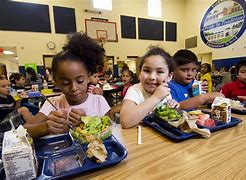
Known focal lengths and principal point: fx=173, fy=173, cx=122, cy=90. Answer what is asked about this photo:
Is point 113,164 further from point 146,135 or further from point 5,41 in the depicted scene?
point 5,41

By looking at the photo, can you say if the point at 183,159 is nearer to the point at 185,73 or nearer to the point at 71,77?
the point at 71,77

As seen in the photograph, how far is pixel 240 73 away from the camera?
5.74ft

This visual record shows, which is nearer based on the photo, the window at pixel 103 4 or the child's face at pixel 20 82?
the child's face at pixel 20 82

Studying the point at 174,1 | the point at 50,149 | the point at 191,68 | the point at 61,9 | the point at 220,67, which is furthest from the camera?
the point at 174,1

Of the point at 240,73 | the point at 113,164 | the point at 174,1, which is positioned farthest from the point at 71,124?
the point at 174,1

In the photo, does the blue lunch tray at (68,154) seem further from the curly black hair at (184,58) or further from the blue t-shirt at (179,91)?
the curly black hair at (184,58)

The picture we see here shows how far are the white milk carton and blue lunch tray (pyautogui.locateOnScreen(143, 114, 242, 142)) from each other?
45cm

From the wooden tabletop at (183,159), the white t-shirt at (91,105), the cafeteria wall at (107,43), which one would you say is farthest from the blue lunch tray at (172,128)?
the cafeteria wall at (107,43)

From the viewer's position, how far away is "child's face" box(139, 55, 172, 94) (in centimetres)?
104

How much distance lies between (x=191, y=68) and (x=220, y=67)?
715cm

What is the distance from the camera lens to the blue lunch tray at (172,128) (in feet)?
2.02

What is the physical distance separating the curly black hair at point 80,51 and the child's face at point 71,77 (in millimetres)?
38

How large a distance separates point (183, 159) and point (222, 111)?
0.38 meters

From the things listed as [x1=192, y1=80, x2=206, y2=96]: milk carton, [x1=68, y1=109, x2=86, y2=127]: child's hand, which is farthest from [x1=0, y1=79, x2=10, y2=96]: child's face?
[x1=192, y1=80, x2=206, y2=96]: milk carton
